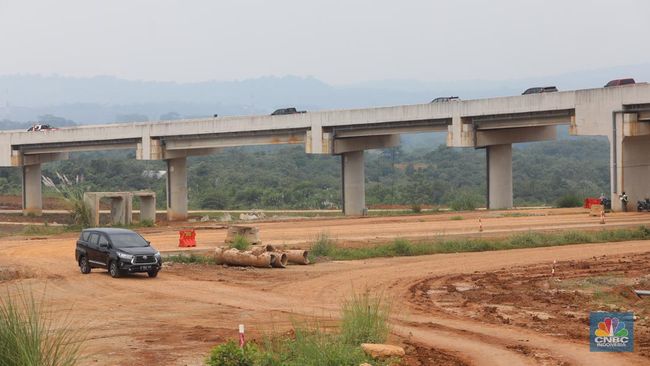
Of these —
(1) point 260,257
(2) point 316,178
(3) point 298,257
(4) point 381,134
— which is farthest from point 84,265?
(2) point 316,178

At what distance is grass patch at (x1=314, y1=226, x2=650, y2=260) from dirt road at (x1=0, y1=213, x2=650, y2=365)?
157 centimetres

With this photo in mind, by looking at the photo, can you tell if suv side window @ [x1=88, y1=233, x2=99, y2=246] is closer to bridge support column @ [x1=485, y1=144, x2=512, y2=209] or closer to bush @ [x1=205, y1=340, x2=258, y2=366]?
bush @ [x1=205, y1=340, x2=258, y2=366]

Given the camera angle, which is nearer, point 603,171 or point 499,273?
point 499,273

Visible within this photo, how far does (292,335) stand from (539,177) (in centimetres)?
13650

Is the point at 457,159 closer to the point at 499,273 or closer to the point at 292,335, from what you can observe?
the point at 499,273

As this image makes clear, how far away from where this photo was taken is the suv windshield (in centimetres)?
3584

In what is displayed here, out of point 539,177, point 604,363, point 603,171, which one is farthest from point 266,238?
point 603,171

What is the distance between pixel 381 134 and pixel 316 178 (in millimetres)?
80070

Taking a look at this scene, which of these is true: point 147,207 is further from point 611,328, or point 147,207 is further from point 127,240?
point 611,328

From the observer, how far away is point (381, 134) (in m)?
75.7

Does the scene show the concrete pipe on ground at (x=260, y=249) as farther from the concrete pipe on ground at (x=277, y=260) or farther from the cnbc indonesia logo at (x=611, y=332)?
the cnbc indonesia logo at (x=611, y=332)

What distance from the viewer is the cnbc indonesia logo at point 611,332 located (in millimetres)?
20453

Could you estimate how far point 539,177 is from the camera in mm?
153625

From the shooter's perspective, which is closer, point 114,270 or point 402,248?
point 114,270
